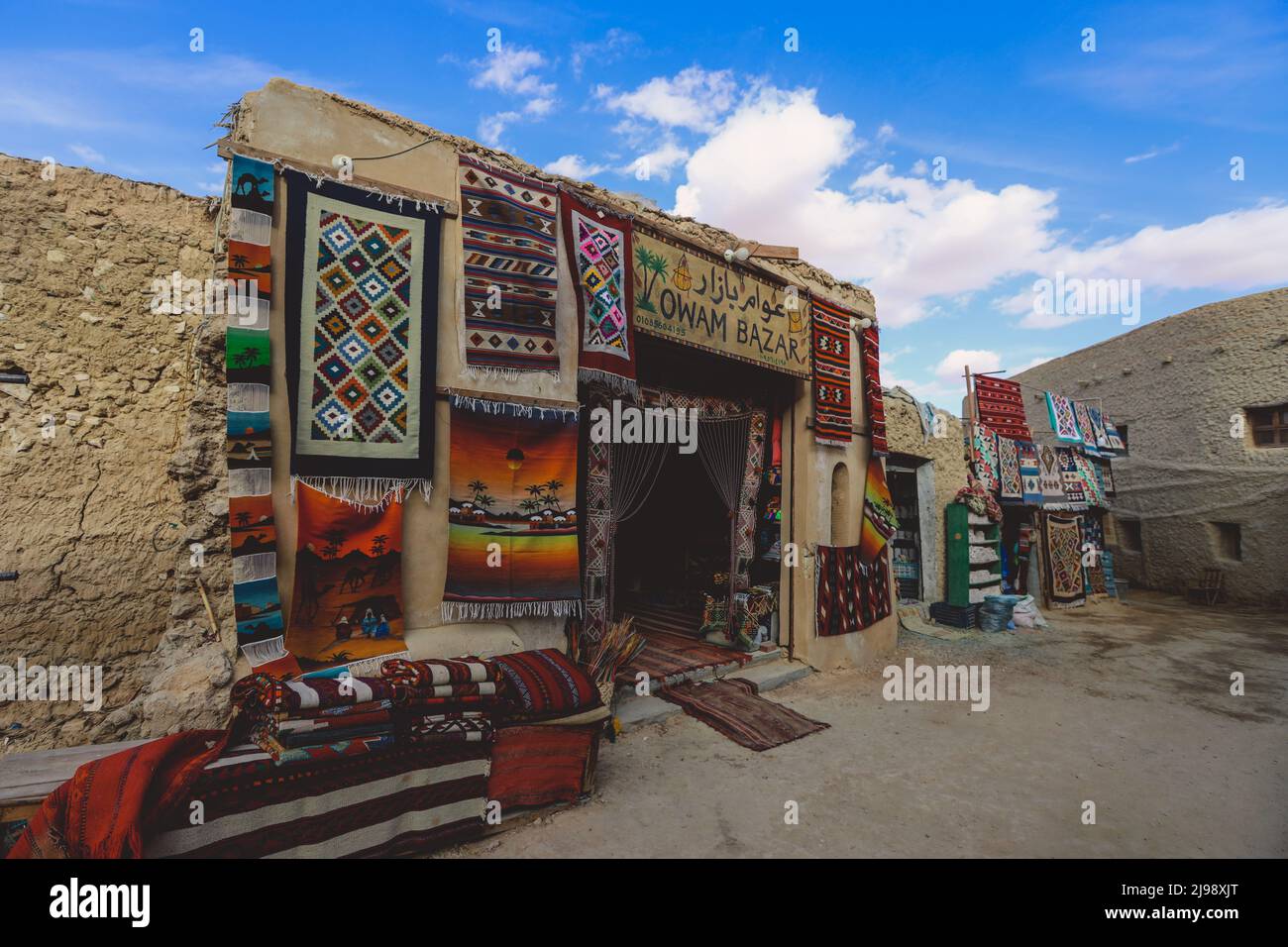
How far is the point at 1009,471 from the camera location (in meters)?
11.0

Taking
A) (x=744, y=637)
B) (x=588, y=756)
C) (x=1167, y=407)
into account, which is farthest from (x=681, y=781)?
(x=1167, y=407)

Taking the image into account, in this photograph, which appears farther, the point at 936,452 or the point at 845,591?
the point at 936,452

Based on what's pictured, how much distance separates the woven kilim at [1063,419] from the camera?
12.0 metres

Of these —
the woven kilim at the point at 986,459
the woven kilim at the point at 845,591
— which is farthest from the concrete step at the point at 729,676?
the woven kilim at the point at 986,459

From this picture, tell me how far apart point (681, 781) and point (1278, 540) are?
48.3 feet

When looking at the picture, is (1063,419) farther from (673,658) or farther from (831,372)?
(673,658)

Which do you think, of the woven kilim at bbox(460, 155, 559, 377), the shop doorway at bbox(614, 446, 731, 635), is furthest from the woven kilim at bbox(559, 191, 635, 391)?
the shop doorway at bbox(614, 446, 731, 635)

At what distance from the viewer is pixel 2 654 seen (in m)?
3.38

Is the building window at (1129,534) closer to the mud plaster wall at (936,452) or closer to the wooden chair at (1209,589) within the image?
the wooden chair at (1209,589)

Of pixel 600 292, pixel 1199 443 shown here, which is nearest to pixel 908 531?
→ pixel 600 292

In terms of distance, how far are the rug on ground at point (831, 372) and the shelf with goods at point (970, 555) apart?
3979mm

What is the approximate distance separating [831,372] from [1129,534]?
1258 centimetres

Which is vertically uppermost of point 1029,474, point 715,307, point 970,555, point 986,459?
point 715,307

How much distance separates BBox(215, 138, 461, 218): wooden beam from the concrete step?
4.16 m
